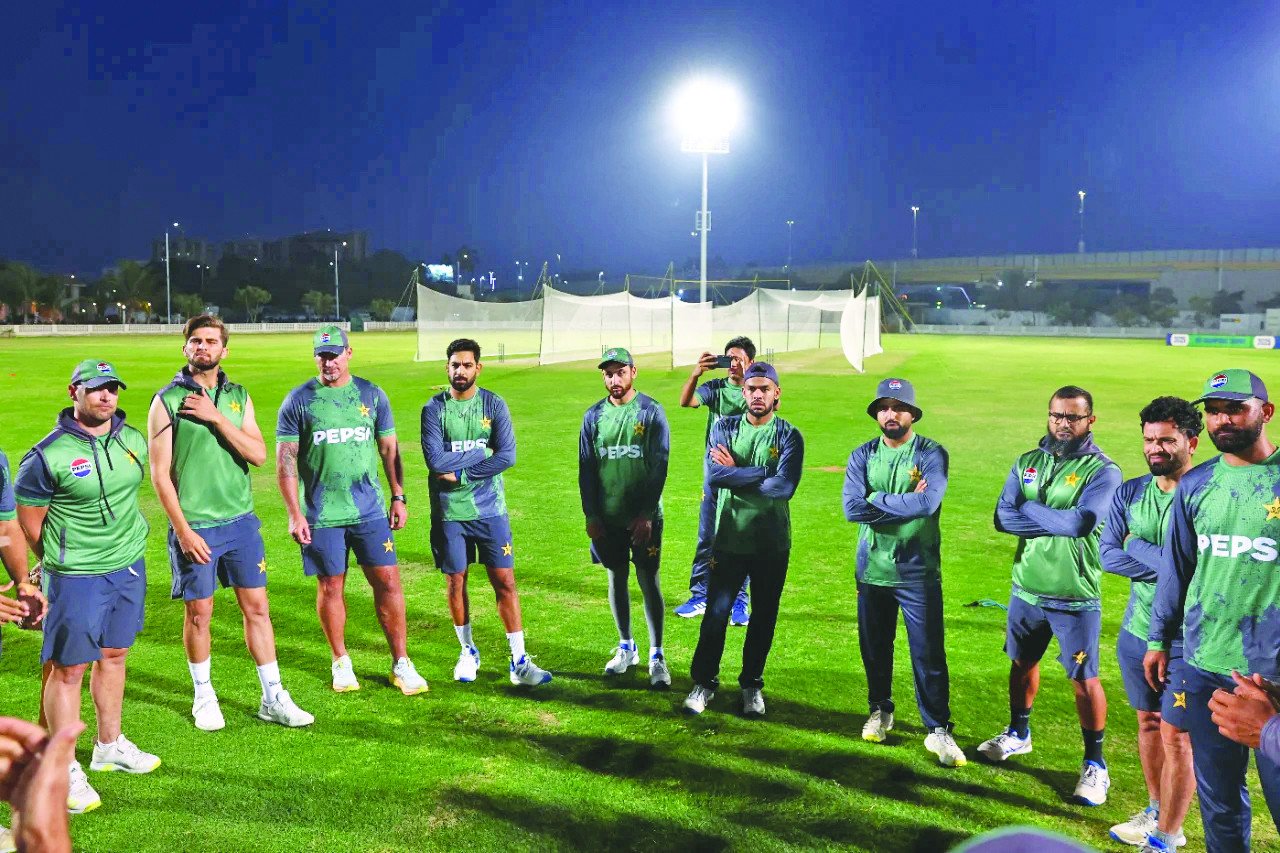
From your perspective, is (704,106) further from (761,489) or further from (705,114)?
(761,489)

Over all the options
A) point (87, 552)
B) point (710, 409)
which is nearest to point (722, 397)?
point (710, 409)

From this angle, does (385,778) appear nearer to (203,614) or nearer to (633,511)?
(203,614)

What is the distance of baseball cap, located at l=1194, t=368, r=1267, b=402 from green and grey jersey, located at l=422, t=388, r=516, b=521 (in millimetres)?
4041

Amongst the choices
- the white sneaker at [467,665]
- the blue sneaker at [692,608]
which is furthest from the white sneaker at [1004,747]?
the white sneaker at [467,665]

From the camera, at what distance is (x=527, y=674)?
6.38 metres

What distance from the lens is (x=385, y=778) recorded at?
5.08 metres

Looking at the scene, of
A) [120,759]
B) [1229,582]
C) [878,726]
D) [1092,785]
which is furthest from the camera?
[878,726]

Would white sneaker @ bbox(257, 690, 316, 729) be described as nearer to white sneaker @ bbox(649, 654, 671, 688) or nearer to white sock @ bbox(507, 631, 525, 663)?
white sock @ bbox(507, 631, 525, 663)

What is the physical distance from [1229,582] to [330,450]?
4.85 metres

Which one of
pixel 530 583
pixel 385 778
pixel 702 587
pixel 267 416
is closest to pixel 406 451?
pixel 267 416

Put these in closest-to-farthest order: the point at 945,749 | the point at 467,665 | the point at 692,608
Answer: the point at 945,749
the point at 467,665
the point at 692,608

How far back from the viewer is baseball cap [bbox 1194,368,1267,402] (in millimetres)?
3643

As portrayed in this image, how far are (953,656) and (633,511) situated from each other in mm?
2625

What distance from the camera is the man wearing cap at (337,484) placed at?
6.12 m
